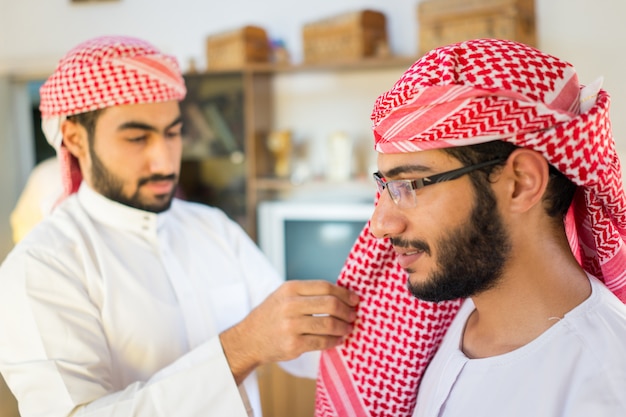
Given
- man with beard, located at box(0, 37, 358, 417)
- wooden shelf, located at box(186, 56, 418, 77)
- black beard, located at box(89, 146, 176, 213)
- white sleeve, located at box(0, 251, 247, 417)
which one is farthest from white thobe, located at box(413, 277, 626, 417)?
wooden shelf, located at box(186, 56, 418, 77)

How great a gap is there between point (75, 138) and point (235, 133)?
2.21m

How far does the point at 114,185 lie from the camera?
1998mm

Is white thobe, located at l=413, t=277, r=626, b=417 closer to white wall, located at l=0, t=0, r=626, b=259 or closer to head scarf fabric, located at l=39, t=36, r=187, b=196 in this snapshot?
head scarf fabric, located at l=39, t=36, r=187, b=196

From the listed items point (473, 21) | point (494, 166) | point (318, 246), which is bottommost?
point (318, 246)

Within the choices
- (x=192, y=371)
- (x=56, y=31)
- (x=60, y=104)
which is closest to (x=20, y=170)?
(x=56, y=31)

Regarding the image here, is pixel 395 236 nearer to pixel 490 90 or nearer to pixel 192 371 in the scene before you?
pixel 490 90

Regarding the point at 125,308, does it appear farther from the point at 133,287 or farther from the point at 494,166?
the point at 494,166

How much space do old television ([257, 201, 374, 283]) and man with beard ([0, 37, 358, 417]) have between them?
1.57 metres

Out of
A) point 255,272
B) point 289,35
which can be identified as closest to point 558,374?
point 255,272

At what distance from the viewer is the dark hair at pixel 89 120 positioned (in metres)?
1.99

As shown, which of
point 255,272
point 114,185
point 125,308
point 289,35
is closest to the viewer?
point 125,308

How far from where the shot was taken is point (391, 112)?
1328mm

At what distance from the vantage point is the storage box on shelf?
3.26 m

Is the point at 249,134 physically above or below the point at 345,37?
below
